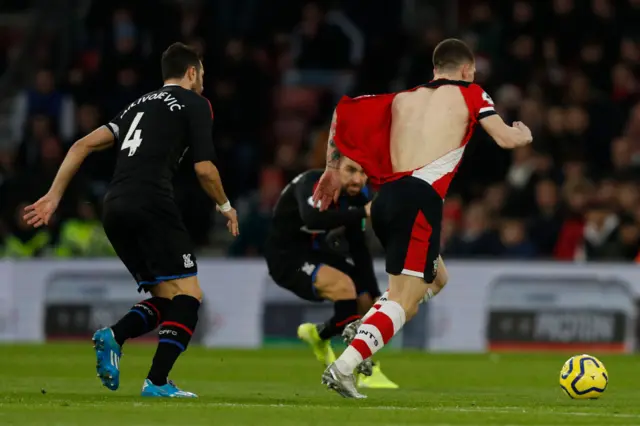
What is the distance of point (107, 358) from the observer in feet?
32.0

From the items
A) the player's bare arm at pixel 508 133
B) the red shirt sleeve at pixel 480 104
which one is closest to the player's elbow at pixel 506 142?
the player's bare arm at pixel 508 133

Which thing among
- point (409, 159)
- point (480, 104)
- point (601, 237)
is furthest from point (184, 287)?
point (601, 237)

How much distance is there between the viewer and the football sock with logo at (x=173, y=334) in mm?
9688

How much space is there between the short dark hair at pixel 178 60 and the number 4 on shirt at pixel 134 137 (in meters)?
0.34

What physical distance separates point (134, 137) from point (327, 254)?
3.07m

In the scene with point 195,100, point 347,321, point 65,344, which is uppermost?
point 195,100

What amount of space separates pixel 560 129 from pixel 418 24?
428 centimetres

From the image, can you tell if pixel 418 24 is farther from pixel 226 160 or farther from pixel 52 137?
pixel 52 137

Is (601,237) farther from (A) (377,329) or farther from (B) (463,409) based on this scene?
(B) (463,409)

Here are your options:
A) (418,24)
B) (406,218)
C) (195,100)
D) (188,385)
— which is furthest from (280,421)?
(418,24)

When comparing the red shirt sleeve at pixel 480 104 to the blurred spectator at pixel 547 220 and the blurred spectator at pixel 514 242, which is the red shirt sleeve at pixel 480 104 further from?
the blurred spectator at pixel 547 220

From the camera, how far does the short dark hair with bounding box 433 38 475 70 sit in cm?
965

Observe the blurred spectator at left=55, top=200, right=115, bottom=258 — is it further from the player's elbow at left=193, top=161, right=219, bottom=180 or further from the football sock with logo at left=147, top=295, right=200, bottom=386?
the player's elbow at left=193, top=161, right=219, bottom=180

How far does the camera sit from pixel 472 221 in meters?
19.2
